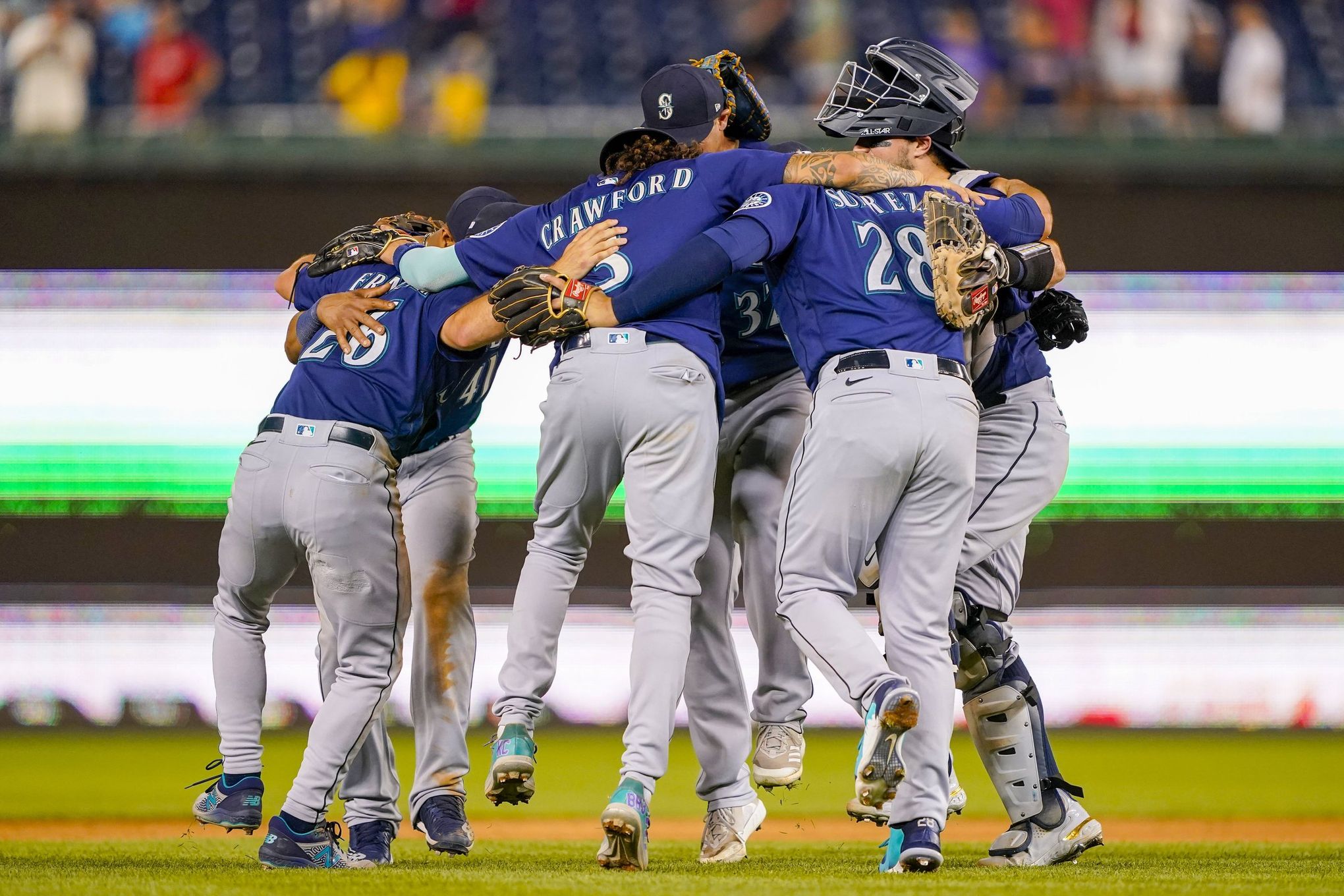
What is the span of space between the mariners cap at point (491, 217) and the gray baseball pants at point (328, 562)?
2.59 ft

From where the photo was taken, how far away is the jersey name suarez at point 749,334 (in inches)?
177

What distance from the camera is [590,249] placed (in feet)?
13.1

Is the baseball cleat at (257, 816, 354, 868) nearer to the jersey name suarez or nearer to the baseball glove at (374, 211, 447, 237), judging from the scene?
the jersey name suarez

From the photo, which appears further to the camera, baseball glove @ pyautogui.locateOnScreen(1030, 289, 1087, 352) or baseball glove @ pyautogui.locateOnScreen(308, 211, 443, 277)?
baseball glove @ pyautogui.locateOnScreen(308, 211, 443, 277)

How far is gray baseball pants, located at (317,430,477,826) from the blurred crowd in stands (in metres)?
5.71

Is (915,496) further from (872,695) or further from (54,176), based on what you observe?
(54,176)

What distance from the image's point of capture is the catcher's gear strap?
4.04 metres

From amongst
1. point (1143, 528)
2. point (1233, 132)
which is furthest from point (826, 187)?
point (1233, 132)

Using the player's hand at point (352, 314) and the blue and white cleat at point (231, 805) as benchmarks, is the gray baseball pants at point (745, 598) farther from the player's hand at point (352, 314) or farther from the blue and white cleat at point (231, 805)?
the blue and white cleat at point (231, 805)

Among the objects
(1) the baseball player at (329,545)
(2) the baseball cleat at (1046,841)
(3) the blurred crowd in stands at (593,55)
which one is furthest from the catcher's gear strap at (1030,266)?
(3) the blurred crowd in stands at (593,55)

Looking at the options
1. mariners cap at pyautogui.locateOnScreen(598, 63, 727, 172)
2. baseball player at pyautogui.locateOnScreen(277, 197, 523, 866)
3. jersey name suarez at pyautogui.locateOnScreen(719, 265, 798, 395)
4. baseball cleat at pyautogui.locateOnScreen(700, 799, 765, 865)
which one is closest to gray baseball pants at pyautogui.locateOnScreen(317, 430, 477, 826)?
baseball player at pyautogui.locateOnScreen(277, 197, 523, 866)

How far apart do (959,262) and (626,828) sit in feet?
5.42

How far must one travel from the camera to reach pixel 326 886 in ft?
11.3

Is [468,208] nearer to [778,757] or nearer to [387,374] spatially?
[387,374]
